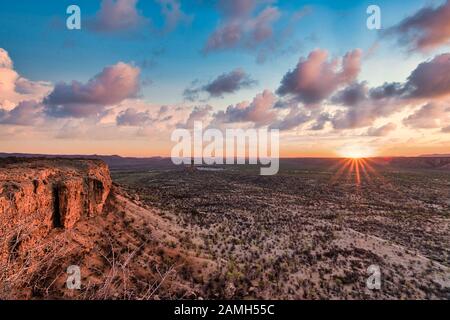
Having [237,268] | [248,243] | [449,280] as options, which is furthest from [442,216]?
[237,268]
